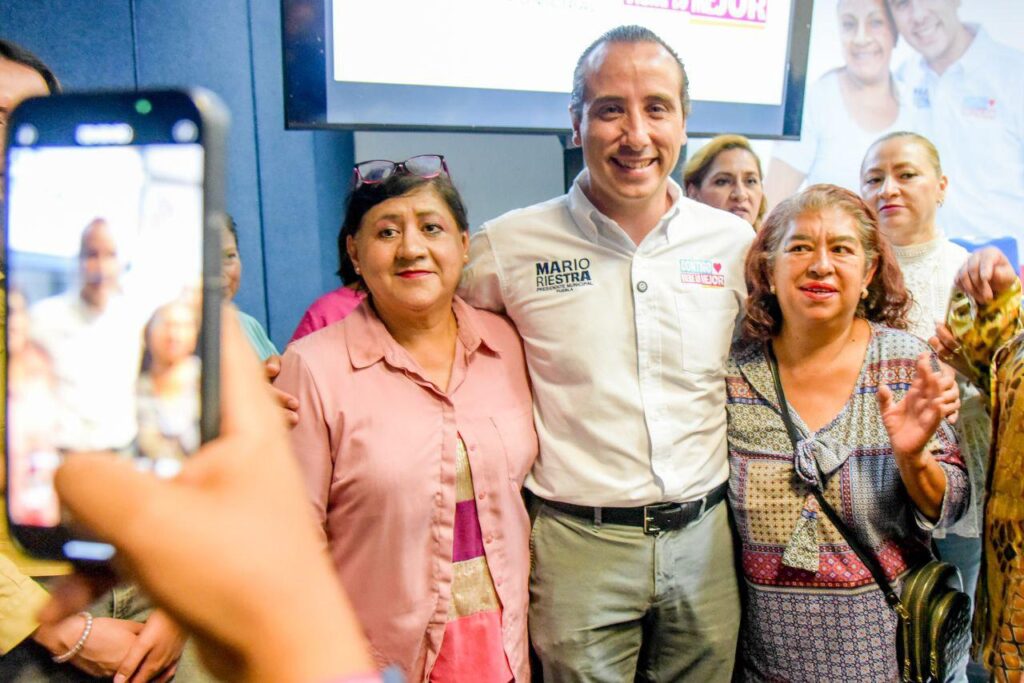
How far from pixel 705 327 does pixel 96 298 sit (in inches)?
57.0

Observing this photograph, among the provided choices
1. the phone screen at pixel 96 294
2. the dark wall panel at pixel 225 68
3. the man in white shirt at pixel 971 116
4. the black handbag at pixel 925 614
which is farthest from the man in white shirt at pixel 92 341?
the man in white shirt at pixel 971 116

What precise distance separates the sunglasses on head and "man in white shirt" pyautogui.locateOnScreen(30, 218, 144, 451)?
114 centimetres

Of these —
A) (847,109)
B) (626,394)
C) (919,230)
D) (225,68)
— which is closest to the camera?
(626,394)

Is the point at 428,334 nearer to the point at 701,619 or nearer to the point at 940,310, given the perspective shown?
the point at 701,619

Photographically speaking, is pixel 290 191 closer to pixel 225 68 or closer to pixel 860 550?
pixel 225 68

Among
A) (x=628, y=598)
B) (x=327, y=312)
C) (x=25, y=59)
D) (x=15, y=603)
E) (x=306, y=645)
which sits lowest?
(x=628, y=598)

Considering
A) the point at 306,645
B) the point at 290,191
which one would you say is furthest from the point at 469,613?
the point at 290,191

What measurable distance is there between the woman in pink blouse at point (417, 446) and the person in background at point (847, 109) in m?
3.21

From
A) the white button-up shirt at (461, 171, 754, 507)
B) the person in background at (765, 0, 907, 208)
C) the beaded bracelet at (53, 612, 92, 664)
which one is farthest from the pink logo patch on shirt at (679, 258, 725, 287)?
the person in background at (765, 0, 907, 208)

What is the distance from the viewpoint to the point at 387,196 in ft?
5.41

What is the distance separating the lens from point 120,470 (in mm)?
400

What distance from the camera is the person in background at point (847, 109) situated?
4.32m

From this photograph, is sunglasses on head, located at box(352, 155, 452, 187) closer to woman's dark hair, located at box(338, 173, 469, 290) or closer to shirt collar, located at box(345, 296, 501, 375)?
woman's dark hair, located at box(338, 173, 469, 290)

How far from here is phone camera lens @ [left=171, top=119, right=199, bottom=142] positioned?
52 cm
